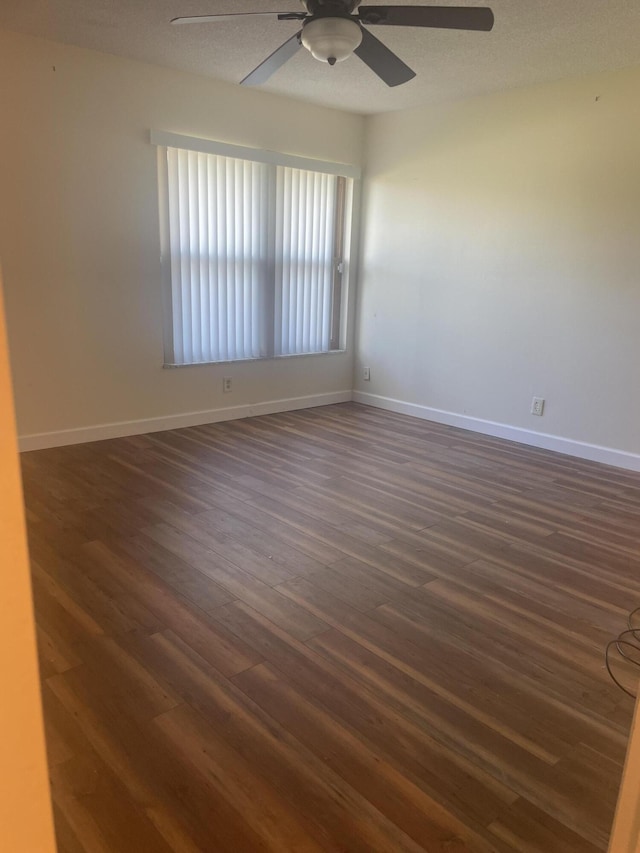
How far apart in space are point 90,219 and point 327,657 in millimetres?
3390

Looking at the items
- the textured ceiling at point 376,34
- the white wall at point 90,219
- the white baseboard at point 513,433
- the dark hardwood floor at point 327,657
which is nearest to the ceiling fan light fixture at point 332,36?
the textured ceiling at point 376,34

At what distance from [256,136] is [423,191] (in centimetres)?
A: 147

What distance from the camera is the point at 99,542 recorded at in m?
2.85

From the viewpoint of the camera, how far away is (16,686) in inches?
25.0

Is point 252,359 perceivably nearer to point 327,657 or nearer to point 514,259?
point 514,259

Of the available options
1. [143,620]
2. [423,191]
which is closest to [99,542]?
[143,620]

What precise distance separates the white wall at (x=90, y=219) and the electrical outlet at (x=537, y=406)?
2.63 metres

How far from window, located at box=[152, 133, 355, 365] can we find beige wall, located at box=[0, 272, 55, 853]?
4211mm

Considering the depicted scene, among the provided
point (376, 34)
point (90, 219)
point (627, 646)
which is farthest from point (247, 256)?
point (627, 646)

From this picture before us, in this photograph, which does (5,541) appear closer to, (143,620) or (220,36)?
(143,620)

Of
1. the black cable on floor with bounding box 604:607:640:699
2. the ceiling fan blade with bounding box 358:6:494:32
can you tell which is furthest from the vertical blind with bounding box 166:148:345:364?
the black cable on floor with bounding box 604:607:640:699

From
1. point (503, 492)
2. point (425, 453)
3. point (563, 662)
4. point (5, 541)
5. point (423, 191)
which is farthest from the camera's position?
point (423, 191)

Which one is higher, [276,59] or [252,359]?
[276,59]

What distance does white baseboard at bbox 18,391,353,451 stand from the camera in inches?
165
